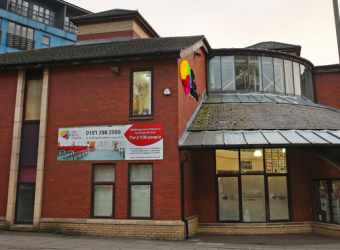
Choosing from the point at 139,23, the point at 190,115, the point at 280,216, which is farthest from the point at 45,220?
the point at 139,23

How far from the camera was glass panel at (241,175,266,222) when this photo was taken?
12914 mm

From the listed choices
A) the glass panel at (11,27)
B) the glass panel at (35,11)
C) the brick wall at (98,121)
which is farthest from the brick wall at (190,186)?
the glass panel at (35,11)

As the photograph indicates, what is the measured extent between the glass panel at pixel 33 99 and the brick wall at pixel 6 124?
56 centimetres

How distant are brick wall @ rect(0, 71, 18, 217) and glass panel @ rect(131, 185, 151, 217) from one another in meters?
5.08

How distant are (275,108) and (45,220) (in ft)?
34.7

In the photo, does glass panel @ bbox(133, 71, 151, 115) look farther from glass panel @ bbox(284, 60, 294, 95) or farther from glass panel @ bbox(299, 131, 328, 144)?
glass panel @ bbox(284, 60, 294, 95)

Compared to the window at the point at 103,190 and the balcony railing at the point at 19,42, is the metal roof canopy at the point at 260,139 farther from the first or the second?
the balcony railing at the point at 19,42

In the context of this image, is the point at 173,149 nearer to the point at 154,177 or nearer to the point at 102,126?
the point at 154,177

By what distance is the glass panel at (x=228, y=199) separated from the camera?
13031 millimetres

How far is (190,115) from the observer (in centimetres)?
1359

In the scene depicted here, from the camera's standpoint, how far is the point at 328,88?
67.4 feet

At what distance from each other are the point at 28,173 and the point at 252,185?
8.82 metres

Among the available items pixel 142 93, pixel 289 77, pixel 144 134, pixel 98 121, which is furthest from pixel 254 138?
pixel 289 77

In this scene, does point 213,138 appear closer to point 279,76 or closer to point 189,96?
point 189,96
